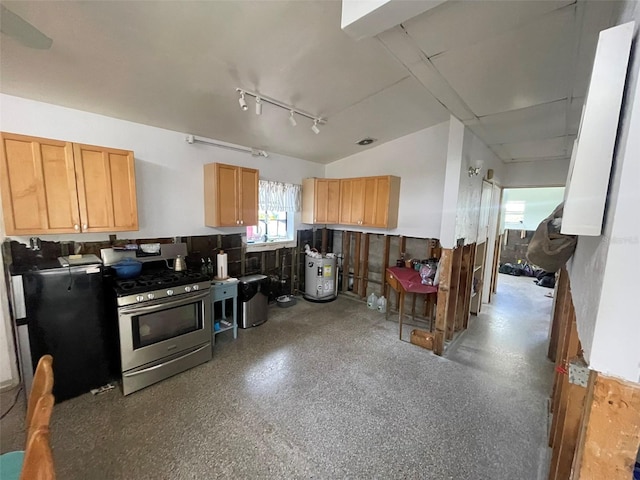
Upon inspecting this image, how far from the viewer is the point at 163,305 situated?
8.34 ft

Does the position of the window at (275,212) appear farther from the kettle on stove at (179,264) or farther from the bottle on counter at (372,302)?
the bottle on counter at (372,302)

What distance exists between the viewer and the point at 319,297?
4906 mm

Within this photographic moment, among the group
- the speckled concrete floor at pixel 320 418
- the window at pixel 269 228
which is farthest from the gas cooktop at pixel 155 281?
the window at pixel 269 228

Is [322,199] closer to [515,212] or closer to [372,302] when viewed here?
[372,302]

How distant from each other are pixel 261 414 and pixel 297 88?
3.07 meters

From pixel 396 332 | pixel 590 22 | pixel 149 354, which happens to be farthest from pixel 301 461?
pixel 590 22

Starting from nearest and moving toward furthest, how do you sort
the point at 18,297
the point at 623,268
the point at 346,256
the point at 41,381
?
the point at 623,268 → the point at 41,381 → the point at 18,297 → the point at 346,256

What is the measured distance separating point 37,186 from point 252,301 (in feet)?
8.41

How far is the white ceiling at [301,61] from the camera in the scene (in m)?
1.58

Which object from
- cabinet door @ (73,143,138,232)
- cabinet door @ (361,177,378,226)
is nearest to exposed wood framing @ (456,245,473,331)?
cabinet door @ (361,177,378,226)

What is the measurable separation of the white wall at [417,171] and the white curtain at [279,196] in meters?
1.41

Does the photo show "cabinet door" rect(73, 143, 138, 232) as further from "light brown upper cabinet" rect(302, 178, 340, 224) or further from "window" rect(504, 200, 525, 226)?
"window" rect(504, 200, 525, 226)

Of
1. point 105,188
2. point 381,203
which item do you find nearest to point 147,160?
point 105,188

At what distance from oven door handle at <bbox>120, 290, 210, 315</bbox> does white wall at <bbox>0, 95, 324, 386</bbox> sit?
104 cm
